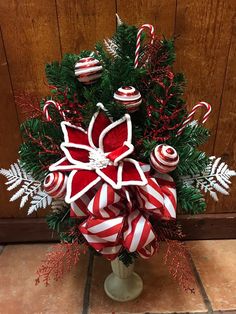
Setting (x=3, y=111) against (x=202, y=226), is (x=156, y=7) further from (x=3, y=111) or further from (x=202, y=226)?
(x=202, y=226)

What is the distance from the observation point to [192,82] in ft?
3.14

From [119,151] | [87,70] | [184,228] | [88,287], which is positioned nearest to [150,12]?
[87,70]

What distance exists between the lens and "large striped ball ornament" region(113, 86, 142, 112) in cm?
63

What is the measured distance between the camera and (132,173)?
62 cm

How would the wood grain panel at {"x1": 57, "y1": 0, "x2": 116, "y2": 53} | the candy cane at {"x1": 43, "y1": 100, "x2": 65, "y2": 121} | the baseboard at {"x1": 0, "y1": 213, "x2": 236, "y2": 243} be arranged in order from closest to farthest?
the candy cane at {"x1": 43, "y1": 100, "x2": 65, "y2": 121}
the wood grain panel at {"x1": 57, "y1": 0, "x2": 116, "y2": 53}
the baseboard at {"x1": 0, "y1": 213, "x2": 236, "y2": 243}

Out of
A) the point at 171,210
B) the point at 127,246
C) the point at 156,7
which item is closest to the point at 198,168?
the point at 171,210

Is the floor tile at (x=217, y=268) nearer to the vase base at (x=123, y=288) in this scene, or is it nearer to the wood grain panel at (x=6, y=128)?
the vase base at (x=123, y=288)

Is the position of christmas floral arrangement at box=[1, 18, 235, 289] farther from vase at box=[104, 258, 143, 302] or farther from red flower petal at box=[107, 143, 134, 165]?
vase at box=[104, 258, 143, 302]

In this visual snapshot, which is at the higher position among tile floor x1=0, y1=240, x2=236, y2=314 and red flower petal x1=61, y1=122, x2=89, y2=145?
red flower petal x1=61, y1=122, x2=89, y2=145

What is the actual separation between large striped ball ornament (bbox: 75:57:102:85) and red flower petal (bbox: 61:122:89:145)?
101 mm

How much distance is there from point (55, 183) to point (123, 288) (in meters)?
0.47

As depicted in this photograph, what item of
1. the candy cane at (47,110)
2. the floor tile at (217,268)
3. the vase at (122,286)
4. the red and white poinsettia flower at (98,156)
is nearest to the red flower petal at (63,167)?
the red and white poinsettia flower at (98,156)

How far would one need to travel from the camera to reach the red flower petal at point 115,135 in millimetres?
642

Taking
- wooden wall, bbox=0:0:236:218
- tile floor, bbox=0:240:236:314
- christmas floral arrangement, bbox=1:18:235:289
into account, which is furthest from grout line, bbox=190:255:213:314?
wooden wall, bbox=0:0:236:218
